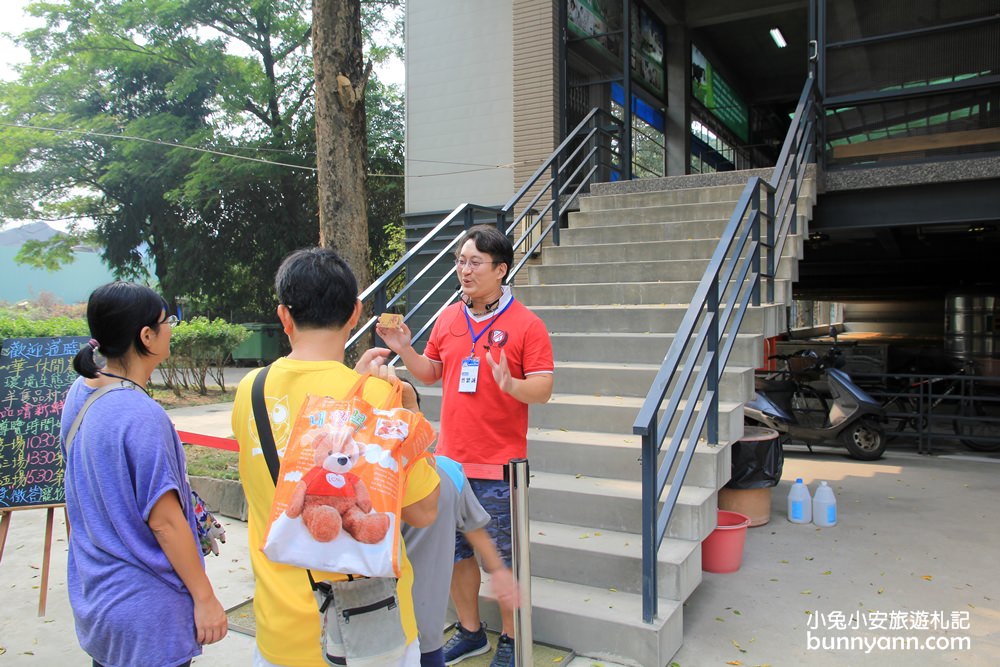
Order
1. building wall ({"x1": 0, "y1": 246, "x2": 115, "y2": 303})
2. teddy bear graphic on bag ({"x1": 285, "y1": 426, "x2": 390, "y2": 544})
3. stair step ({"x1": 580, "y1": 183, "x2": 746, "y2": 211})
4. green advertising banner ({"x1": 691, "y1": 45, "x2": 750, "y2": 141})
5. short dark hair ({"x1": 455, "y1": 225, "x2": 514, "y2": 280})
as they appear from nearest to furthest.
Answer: teddy bear graphic on bag ({"x1": 285, "y1": 426, "x2": 390, "y2": 544})
short dark hair ({"x1": 455, "y1": 225, "x2": 514, "y2": 280})
stair step ({"x1": 580, "y1": 183, "x2": 746, "y2": 211})
green advertising banner ({"x1": 691, "y1": 45, "x2": 750, "y2": 141})
building wall ({"x1": 0, "y1": 246, "x2": 115, "y2": 303})

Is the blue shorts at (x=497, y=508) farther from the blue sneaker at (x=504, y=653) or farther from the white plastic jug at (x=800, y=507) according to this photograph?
the white plastic jug at (x=800, y=507)

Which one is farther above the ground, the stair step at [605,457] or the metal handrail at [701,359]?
the metal handrail at [701,359]

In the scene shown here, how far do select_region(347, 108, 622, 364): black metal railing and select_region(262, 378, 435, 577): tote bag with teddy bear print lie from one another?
3222mm

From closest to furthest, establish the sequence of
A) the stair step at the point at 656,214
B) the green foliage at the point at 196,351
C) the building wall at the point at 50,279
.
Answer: the stair step at the point at 656,214 → the green foliage at the point at 196,351 → the building wall at the point at 50,279

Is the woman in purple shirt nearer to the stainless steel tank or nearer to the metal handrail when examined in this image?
the metal handrail

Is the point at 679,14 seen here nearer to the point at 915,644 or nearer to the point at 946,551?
the point at 946,551

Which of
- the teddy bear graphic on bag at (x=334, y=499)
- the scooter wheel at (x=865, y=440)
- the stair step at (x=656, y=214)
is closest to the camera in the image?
the teddy bear graphic on bag at (x=334, y=499)

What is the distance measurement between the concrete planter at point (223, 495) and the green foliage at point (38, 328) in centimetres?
469

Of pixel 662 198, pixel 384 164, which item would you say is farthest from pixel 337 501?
pixel 384 164

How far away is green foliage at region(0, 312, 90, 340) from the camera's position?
9.99 m

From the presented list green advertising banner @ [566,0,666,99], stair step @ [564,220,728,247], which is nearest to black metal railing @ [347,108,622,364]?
stair step @ [564,220,728,247]

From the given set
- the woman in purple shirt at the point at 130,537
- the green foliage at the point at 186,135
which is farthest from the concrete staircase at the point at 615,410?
the green foliage at the point at 186,135

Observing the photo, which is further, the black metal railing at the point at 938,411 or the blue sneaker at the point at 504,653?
the black metal railing at the point at 938,411

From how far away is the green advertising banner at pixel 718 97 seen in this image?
500 inches
